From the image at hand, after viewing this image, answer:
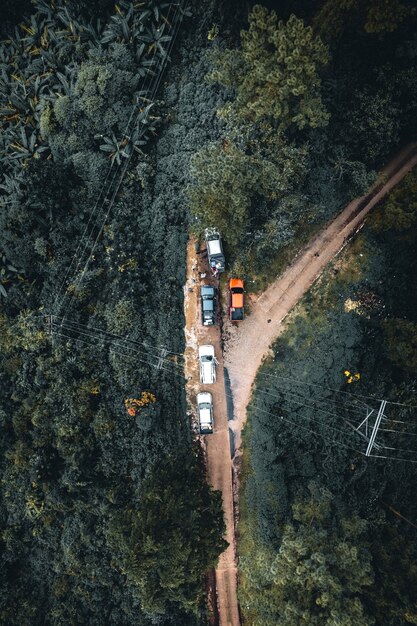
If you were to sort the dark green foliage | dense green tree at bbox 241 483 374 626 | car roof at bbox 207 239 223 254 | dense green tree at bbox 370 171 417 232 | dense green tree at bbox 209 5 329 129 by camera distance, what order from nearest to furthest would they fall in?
dense green tree at bbox 241 483 374 626, the dark green foliage, dense green tree at bbox 209 5 329 129, dense green tree at bbox 370 171 417 232, car roof at bbox 207 239 223 254

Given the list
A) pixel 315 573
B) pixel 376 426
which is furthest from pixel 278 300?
pixel 315 573

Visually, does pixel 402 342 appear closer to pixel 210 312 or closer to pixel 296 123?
pixel 210 312

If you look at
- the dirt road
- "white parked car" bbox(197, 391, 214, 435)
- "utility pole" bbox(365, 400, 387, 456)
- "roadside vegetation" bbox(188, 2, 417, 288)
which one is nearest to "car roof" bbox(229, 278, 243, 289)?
"roadside vegetation" bbox(188, 2, 417, 288)

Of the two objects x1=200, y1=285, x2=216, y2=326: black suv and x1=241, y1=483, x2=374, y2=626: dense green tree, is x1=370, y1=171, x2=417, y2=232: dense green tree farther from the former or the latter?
x1=241, y1=483, x2=374, y2=626: dense green tree

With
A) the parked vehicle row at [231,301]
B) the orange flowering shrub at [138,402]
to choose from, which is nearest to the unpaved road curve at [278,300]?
the parked vehicle row at [231,301]

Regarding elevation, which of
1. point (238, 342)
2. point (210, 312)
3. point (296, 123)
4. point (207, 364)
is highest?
point (296, 123)

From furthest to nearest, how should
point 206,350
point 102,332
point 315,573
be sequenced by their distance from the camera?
point 102,332 < point 206,350 < point 315,573

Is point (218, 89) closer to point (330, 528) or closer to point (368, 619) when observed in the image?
point (330, 528)
